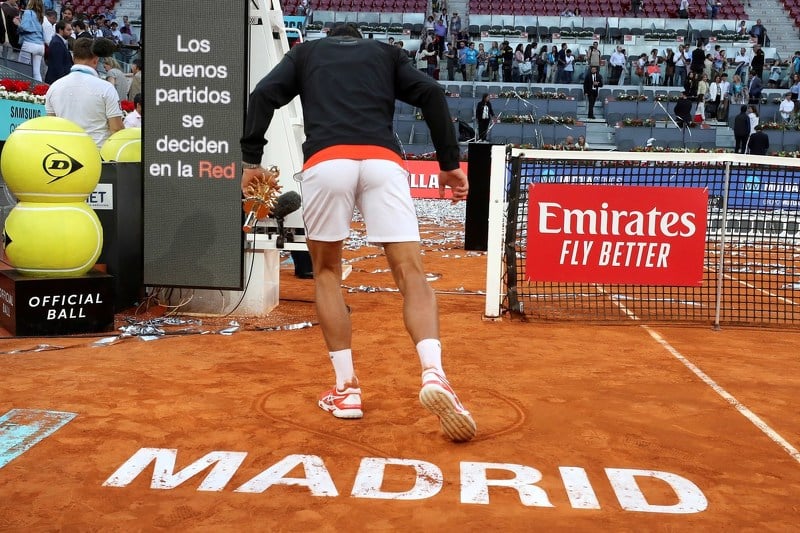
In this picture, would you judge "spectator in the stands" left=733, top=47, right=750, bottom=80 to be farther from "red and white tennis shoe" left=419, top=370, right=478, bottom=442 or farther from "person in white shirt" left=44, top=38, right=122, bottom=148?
Result: "red and white tennis shoe" left=419, top=370, right=478, bottom=442

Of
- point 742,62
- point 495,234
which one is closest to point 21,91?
point 495,234

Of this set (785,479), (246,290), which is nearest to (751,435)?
(785,479)

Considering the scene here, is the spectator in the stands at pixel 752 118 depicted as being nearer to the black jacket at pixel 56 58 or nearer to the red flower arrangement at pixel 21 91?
the black jacket at pixel 56 58

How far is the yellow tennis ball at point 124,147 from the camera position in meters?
7.25

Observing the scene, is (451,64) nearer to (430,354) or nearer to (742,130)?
(742,130)

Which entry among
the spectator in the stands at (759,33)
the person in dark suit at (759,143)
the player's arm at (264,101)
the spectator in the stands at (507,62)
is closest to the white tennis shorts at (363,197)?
the player's arm at (264,101)

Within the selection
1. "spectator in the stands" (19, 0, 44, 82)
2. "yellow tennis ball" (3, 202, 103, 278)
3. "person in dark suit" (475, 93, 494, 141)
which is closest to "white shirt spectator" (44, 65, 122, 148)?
"yellow tennis ball" (3, 202, 103, 278)

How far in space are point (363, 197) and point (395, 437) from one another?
1.17 meters

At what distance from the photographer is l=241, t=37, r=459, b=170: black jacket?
4.13 m

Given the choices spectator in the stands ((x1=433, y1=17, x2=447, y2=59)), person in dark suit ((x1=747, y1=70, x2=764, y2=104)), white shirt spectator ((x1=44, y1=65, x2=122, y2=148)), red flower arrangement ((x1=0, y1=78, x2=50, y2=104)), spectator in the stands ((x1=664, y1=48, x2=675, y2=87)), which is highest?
spectator in the stands ((x1=433, y1=17, x2=447, y2=59))

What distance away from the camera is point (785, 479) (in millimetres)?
3629

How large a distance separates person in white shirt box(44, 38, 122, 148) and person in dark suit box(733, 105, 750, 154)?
18061 millimetres

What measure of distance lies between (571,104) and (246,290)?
19038mm

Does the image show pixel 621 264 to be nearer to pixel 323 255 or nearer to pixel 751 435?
pixel 751 435
